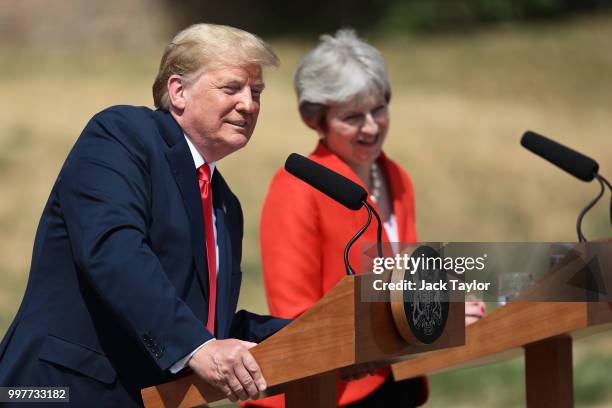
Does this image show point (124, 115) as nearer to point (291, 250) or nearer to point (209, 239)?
point (209, 239)

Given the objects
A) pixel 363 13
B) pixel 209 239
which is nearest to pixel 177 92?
pixel 209 239

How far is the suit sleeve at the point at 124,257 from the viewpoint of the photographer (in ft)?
8.41

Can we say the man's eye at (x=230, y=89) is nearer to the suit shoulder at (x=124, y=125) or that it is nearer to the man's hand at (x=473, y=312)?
the suit shoulder at (x=124, y=125)

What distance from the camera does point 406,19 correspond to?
1927cm

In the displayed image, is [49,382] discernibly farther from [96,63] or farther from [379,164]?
[96,63]

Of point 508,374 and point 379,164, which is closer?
point 379,164

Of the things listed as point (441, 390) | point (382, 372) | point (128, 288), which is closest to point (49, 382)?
point (128, 288)

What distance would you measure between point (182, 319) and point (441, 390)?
15.7 ft

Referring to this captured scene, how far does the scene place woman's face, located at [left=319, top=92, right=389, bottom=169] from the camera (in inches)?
155

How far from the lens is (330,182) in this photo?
2898 millimetres

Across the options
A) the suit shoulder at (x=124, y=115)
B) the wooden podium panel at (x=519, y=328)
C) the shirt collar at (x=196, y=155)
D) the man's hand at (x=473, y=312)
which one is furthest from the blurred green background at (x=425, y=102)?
the suit shoulder at (x=124, y=115)

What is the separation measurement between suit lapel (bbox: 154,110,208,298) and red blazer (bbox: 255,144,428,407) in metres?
0.84

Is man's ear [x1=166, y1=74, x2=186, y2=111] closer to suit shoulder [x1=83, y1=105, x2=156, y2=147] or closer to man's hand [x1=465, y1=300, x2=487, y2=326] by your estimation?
suit shoulder [x1=83, y1=105, x2=156, y2=147]

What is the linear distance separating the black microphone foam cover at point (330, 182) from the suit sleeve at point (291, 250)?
0.76 meters
